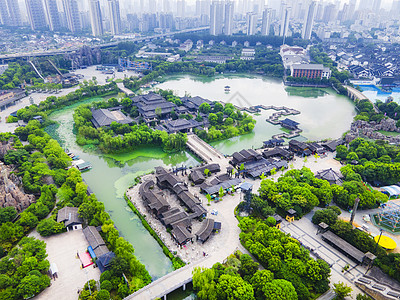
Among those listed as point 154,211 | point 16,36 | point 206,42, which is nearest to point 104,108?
point 154,211

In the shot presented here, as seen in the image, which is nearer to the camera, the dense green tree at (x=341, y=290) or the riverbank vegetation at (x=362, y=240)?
the dense green tree at (x=341, y=290)

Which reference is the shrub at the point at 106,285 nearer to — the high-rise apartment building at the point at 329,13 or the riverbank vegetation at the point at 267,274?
the riverbank vegetation at the point at 267,274

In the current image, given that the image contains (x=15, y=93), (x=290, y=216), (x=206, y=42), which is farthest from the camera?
(x=206, y=42)

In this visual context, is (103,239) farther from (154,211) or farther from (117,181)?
(117,181)

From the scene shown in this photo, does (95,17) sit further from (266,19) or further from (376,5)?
(376,5)

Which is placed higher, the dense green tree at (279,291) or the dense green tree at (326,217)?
the dense green tree at (279,291)

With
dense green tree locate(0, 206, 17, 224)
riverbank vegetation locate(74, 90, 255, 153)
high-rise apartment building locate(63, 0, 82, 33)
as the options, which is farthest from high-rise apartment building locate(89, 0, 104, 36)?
dense green tree locate(0, 206, 17, 224)

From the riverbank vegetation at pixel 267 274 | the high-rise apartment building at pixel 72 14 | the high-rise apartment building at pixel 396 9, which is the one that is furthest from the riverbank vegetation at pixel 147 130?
the high-rise apartment building at pixel 396 9
